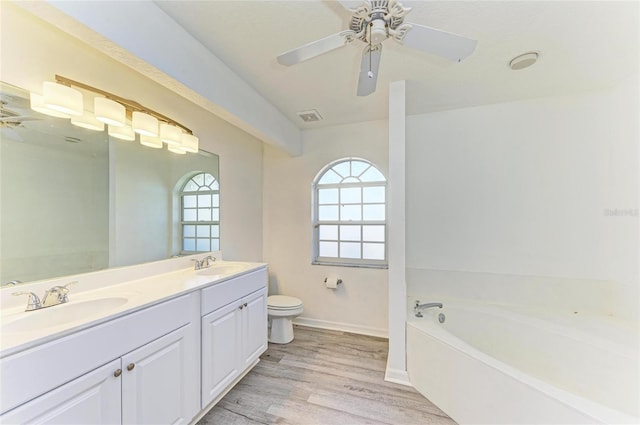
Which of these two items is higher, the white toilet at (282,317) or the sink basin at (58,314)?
the sink basin at (58,314)

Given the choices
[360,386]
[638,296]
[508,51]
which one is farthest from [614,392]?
[508,51]

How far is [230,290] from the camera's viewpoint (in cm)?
180

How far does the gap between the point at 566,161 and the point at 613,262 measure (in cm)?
90

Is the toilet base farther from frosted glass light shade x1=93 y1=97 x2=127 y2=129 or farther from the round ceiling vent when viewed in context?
the round ceiling vent

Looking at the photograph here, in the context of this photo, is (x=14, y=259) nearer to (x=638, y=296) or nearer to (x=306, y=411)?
(x=306, y=411)

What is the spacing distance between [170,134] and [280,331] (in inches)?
82.9

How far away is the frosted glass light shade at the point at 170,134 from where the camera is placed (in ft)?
6.14

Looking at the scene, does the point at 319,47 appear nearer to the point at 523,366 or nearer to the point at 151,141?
the point at 151,141

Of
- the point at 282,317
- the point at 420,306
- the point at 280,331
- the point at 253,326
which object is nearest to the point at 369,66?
the point at 420,306

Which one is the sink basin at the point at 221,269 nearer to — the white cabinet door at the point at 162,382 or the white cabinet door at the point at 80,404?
the white cabinet door at the point at 162,382

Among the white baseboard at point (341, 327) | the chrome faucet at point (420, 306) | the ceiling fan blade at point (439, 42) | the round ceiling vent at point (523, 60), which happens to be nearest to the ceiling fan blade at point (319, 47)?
the ceiling fan blade at point (439, 42)

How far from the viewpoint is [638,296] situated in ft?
6.22

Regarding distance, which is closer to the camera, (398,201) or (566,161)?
(398,201)

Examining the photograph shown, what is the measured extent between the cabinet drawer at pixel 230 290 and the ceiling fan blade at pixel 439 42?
70.7 inches
